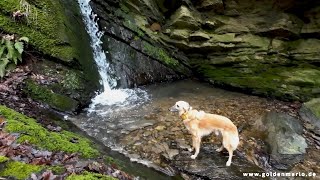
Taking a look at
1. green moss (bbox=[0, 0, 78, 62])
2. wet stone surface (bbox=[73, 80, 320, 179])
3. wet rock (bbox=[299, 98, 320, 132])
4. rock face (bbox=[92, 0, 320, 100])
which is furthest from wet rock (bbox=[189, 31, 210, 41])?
green moss (bbox=[0, 0, 78, 62])

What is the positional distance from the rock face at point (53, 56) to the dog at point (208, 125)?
11.1ft

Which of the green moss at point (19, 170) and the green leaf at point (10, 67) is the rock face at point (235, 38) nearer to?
the green leaf at point (10, 67)

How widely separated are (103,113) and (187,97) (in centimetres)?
319

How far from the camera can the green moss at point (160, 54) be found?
1152 cm

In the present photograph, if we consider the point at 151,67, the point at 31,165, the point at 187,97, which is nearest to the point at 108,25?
the point at 151,67

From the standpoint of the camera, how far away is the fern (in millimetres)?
7496

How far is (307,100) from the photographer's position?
10.4 m

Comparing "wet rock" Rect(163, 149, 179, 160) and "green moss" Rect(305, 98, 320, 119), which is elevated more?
"green moss" Rect(305, 98, 320, 119)

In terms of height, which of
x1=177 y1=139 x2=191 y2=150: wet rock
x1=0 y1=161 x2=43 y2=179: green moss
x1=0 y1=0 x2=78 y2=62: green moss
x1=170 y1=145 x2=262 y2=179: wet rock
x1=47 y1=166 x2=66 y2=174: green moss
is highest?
x1=0 y1=0 x2=78 y2=62: green moss

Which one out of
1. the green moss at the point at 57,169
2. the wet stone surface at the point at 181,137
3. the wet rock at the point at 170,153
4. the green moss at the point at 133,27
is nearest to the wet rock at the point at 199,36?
the green moss at the point at 133,27

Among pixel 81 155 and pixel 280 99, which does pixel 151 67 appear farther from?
pixel 81 155

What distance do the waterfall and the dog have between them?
354 cm

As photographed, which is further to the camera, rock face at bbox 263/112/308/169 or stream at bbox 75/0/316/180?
rock face at bbox 263/112/308/169

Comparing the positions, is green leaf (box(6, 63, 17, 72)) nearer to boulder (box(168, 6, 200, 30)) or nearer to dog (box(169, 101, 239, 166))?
dog (box(169, 101, 239, 166))
